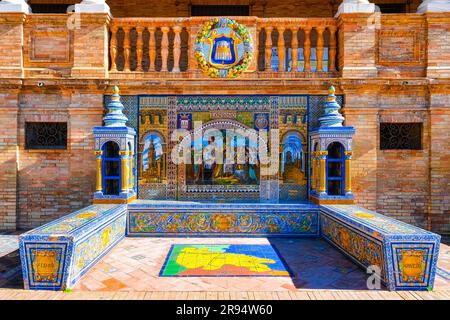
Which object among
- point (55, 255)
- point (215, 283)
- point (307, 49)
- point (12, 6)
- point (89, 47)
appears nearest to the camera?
point (55, 255)

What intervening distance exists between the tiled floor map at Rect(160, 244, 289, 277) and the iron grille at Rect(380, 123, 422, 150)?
4.48 m

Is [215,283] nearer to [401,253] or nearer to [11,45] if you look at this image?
[401,253]

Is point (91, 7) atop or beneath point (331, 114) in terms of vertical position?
atop

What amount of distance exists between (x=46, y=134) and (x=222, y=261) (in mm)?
6133

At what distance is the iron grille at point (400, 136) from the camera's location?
8.21 meters

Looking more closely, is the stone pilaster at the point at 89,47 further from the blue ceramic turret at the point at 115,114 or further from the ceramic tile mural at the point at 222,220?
the ceramic tile mural at the point at 222,220

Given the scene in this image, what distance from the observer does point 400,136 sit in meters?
8.24

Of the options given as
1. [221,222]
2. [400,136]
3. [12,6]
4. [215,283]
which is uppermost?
[12,6]

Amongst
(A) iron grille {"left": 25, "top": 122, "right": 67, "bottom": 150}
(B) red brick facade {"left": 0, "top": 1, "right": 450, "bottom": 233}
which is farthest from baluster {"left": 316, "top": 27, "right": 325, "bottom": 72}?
(A) iron grille {"left": 25, "top": 122, "right": 67, "bottom": 150}

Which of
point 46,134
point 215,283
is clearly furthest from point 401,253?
point 46,134

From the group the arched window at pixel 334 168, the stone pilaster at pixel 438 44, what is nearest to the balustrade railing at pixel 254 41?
the arched window at pixel 334 168

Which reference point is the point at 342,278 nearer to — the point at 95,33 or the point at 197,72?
the point at 197,72

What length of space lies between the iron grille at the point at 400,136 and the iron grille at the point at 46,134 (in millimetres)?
8868

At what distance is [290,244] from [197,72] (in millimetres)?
5136
